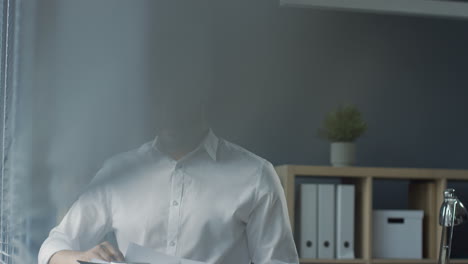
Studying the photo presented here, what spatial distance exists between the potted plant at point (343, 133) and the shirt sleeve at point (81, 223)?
99cm

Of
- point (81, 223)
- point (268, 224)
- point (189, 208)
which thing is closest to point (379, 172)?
point (268, 224)

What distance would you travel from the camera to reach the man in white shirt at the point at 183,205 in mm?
463

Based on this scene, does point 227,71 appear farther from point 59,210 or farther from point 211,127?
point 59,210

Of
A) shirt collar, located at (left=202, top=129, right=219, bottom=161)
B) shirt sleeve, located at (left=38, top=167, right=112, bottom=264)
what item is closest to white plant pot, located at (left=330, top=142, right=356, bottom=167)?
shirt collar, located at (left=202, top=129, right=219, bottom=161)

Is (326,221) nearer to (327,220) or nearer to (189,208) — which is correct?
(327,220)

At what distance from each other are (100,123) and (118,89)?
0.03 metres

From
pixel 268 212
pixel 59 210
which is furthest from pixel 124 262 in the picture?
pixel 268 212

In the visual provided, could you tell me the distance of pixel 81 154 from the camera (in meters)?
0.45

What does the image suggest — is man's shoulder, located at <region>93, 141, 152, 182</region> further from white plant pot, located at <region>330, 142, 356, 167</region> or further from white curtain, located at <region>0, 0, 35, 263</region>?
white plant pot, located at <region>330, 142, 356, 167</region>

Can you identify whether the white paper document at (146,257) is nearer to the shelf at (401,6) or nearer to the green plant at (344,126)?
the shelf at (401,6)

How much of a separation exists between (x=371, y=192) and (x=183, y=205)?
3.20 feet

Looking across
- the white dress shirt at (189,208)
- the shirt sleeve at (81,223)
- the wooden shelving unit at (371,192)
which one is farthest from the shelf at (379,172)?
the shirt sleeve at (81,223)

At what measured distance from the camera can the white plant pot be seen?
4.73 feet

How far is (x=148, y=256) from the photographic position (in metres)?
0.53
